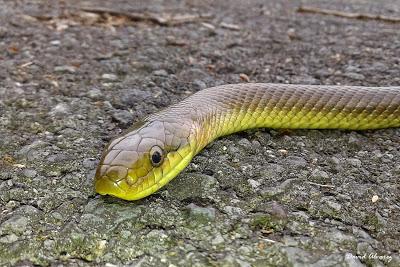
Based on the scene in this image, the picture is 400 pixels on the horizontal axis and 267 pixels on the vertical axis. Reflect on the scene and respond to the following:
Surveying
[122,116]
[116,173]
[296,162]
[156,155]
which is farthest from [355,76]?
[116,173]

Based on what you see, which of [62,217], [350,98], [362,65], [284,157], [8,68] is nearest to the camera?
[62,217]

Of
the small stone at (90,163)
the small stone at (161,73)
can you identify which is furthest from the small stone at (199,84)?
the small stone at (90,163)

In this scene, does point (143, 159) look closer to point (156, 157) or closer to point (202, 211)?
point (156, 157)

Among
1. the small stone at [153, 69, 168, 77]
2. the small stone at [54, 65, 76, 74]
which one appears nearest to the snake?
the small stone at [153, 69, 168, 77]

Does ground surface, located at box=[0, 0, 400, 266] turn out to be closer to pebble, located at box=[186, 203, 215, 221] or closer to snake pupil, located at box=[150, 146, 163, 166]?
pebble, located at box=[186, 203, 215, 221]

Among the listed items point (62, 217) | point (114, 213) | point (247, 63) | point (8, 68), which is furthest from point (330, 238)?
point (8, 68)

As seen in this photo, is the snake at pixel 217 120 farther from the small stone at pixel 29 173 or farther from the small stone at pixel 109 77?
the small stone at pixel 109 77

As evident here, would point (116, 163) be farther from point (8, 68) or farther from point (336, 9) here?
point (336, 9)
